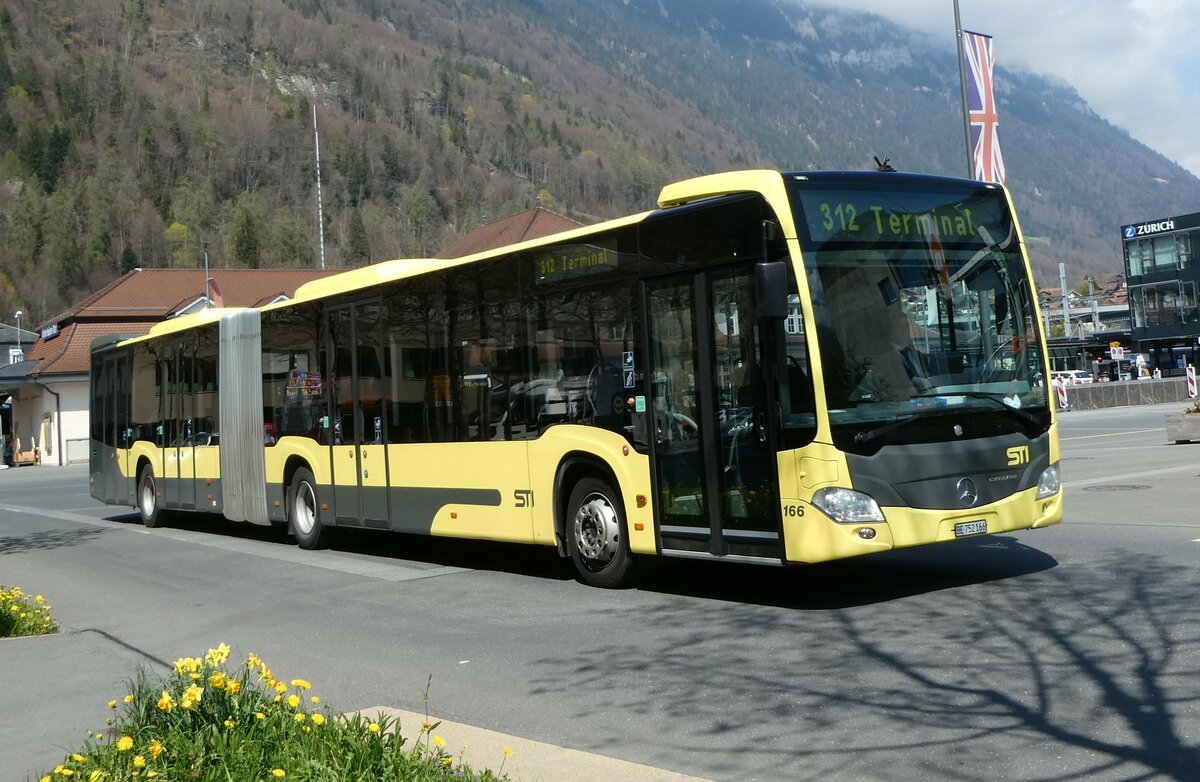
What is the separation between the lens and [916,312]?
900cm

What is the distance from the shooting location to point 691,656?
7.70 meters

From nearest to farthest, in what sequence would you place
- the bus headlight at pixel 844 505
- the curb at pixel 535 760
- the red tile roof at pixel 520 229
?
the curb at pixel 535 760, the bus headlight at pixel 844 505, the red tile roof at pixel 520 229

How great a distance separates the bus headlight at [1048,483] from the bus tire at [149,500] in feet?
49.8

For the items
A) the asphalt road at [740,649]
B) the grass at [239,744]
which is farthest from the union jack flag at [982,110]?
the grass at [239,744]

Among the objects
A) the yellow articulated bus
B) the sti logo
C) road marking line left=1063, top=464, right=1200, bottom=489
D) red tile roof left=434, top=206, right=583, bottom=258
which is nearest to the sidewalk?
the yellow articulated bus

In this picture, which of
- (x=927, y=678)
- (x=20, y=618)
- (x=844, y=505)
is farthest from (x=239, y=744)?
(x=20, y=618)

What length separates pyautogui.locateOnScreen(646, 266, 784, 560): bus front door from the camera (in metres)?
8.94

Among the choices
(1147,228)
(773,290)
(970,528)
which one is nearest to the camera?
(773,290)

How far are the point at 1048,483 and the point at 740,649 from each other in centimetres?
323

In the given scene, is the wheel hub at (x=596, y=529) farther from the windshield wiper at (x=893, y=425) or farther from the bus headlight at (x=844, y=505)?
the windshield wiper at (x=893, y=425)

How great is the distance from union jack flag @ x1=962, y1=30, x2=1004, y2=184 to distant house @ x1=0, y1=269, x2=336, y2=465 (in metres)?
46.0

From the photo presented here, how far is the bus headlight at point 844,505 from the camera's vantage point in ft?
27.9

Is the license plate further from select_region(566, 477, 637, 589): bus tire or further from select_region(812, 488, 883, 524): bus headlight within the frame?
select_region(566, 477, 637, 589): bus tire

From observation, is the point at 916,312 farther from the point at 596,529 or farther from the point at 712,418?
the point at 596,529
